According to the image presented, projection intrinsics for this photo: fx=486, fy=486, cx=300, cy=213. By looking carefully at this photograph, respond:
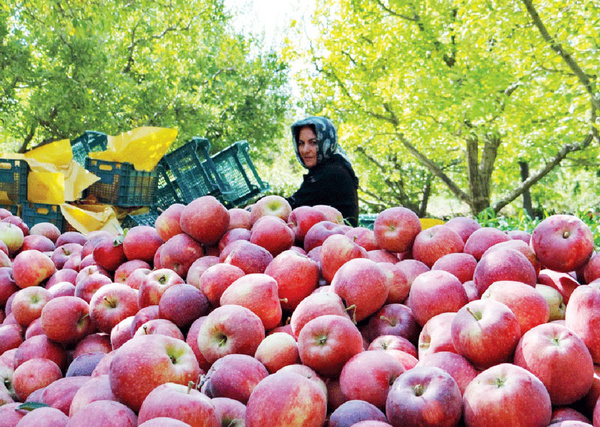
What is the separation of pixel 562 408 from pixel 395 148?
39.7 ft

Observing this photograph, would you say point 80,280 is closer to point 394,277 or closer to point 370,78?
point 394,277

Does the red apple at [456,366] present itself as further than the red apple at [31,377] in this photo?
No

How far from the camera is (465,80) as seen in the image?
8875mm

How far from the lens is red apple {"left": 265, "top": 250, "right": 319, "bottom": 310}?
187 cm

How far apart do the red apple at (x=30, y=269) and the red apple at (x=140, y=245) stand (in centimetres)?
51

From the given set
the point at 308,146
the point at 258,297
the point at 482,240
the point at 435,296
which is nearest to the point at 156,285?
the point at 258,297

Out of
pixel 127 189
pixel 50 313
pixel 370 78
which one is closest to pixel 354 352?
pixel 50 313

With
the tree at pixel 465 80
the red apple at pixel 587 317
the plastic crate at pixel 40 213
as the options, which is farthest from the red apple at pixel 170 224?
the tree at pixel 465 80

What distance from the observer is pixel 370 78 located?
1214cm

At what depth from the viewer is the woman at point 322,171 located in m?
4.81

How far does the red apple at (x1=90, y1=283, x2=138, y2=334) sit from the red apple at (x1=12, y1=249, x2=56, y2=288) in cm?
67

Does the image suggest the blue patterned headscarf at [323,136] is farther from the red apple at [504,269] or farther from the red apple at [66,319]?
the red apple at [504,269]

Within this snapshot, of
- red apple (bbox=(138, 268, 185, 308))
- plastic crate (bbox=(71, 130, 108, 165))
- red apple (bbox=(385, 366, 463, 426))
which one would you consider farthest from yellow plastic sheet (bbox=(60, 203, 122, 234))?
red apple (bbox=(385, 366, 463, 426))

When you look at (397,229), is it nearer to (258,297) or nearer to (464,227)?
(464,227)
